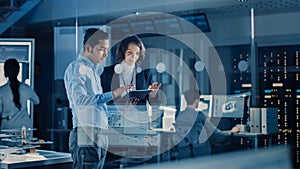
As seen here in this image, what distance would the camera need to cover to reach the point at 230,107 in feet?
12.4

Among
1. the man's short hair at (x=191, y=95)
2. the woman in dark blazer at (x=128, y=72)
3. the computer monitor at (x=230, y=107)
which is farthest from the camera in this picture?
the man's short hair at (x=191, y=95)

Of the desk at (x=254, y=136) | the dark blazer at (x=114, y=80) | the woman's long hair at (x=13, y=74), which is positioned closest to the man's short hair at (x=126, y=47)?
the dark blazer at (x=114, y=80)

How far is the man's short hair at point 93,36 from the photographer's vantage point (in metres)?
3.40

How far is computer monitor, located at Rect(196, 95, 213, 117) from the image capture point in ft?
12.2

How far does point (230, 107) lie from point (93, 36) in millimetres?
1280

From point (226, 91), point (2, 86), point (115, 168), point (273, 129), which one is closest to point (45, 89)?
point (2, 86)

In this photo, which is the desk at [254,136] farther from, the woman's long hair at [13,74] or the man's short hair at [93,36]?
the woman's long hair at [13,74]

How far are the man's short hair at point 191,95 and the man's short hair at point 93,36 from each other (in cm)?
91

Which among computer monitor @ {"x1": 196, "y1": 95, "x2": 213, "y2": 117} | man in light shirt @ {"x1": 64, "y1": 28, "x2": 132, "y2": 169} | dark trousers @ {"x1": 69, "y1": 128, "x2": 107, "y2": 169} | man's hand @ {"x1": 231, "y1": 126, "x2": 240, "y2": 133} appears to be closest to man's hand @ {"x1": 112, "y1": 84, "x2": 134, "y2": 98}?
man in light shirt @ {"x1": 64, "y1": 28, "x2": 132, "y2": 169}

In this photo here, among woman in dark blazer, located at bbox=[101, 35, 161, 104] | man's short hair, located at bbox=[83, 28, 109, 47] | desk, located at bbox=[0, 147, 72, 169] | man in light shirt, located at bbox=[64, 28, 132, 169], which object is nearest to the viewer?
desk, located at bbox=[0, 147, 72, 169]

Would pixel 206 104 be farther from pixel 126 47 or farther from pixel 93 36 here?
pixel 93 36

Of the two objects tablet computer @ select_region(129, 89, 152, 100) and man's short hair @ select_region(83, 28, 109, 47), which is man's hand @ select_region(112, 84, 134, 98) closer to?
tablet computer @ select_region(129, 89, 152, 100)

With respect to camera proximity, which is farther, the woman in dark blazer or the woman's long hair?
the woman's long hair

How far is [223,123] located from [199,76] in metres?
0.55
